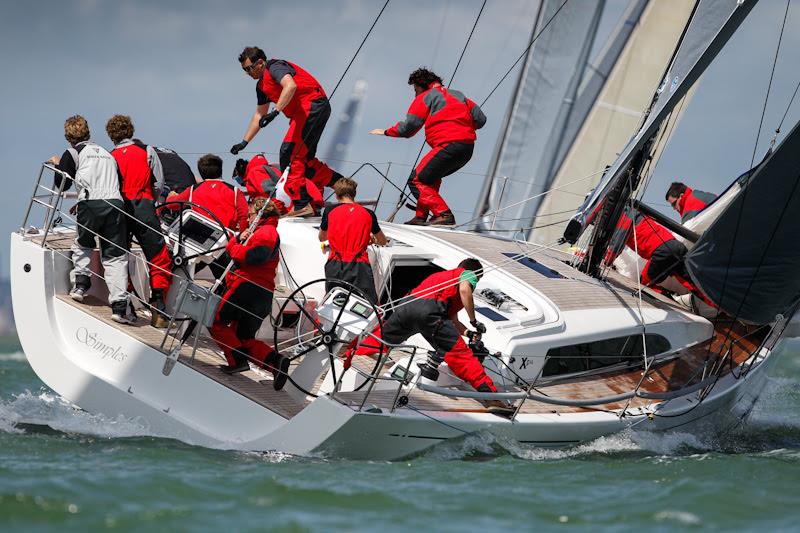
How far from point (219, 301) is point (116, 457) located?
974mm

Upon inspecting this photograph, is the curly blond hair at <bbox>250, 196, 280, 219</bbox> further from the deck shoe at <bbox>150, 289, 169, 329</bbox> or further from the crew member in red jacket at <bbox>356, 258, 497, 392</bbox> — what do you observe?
the crew member in red jacket at <bbox>356, 258, 497, 392</bbox>

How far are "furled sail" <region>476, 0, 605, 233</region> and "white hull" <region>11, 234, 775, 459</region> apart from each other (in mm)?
6152

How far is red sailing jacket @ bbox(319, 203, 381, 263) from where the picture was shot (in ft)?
22.2

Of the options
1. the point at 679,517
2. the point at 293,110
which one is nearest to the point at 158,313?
the point at 293,110

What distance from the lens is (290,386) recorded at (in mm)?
6117

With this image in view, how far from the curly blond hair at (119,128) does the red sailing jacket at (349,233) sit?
4.41 feet

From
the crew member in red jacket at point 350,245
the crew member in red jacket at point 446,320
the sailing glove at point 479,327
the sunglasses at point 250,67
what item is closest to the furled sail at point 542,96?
the sunglasses at point 250,67

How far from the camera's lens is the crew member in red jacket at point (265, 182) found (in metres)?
8.31

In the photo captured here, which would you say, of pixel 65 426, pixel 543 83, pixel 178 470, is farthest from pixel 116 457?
pixel 543 83

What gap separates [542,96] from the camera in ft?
41.8

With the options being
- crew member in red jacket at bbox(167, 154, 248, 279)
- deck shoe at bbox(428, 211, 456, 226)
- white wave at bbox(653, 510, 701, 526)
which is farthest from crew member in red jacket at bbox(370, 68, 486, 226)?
white wave at bbox(653, 510, 701, 526)

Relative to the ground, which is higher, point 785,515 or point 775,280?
point 775,280

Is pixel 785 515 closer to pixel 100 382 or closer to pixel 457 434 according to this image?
pixel 457 434

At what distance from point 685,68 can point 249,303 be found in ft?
10.9
